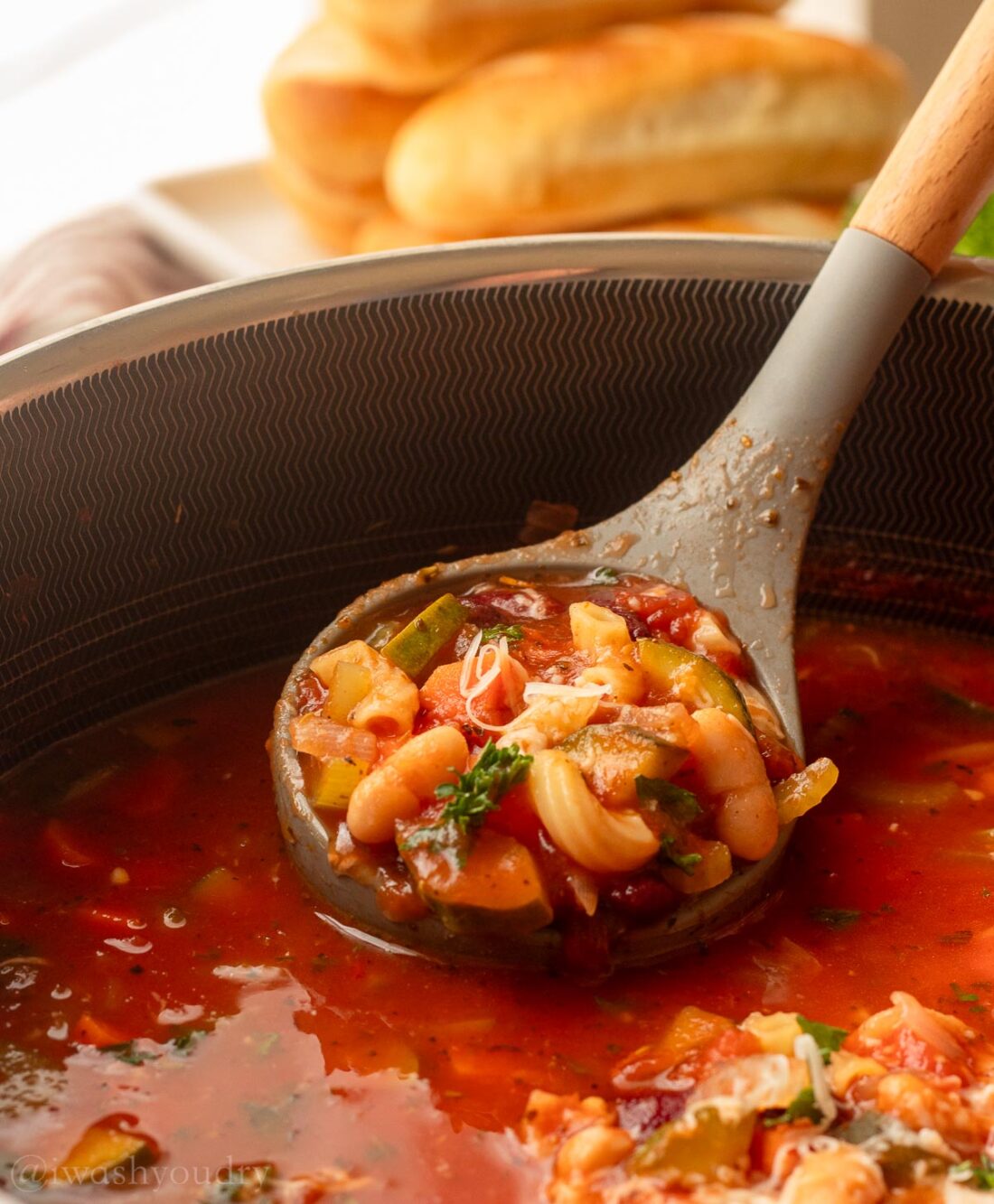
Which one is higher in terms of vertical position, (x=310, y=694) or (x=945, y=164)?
(x=945, y=164)

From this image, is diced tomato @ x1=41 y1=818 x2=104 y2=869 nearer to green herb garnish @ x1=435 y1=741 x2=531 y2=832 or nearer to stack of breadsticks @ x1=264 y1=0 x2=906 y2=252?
green herb garnish @ x1=435 y1=741 x2=531 y2=832

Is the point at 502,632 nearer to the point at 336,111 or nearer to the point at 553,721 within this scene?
the point at 553,721

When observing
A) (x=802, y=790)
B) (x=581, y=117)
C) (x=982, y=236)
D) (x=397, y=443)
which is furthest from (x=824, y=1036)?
(x=581, y=117)

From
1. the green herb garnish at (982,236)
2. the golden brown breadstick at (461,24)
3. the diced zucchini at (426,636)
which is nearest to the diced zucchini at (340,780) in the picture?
the diced zucchini at (426,636)

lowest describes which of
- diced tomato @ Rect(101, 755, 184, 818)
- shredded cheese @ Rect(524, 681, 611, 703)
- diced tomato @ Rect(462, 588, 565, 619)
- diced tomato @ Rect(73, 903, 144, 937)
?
diced tomato @ Rect(73, 903, 144, 937)

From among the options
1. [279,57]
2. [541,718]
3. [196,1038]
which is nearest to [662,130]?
[279,57]

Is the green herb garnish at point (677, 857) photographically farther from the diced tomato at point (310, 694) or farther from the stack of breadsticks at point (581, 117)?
the stack of breadsticks at point (581, 117)

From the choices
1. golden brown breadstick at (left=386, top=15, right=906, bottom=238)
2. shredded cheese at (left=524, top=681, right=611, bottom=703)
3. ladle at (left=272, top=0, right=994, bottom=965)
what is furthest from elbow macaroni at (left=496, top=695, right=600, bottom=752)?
golden brown breadstick at (left=386, top=15, right=906, bottom=238)
